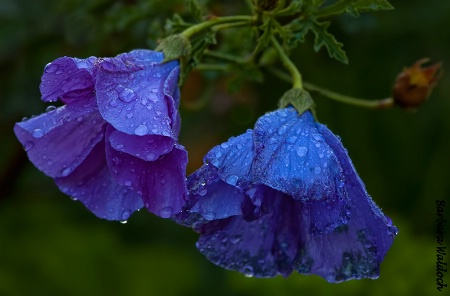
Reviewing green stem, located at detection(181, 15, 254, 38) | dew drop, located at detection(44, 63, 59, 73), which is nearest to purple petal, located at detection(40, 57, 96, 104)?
dew drop, located at detection(44, 63, 59, 73)

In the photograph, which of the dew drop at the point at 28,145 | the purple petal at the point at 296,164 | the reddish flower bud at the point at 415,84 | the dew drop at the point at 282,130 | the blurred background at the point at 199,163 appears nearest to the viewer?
the purple petal at the point at 296,164

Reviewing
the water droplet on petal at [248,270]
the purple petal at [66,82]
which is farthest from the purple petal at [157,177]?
the water droplet on petal at [248,270]

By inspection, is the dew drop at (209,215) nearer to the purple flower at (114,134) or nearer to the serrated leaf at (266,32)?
the purple flower at (114,134)

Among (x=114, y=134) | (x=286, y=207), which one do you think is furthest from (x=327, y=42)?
(x=114, y=134)

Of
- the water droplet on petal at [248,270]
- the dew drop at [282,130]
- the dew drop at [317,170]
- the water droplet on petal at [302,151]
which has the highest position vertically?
the water droplet on petal at [302,151]

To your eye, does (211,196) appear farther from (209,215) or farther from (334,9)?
(334,9)

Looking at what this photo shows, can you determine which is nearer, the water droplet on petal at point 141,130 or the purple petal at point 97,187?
the water droplet on petal at point 141,130
